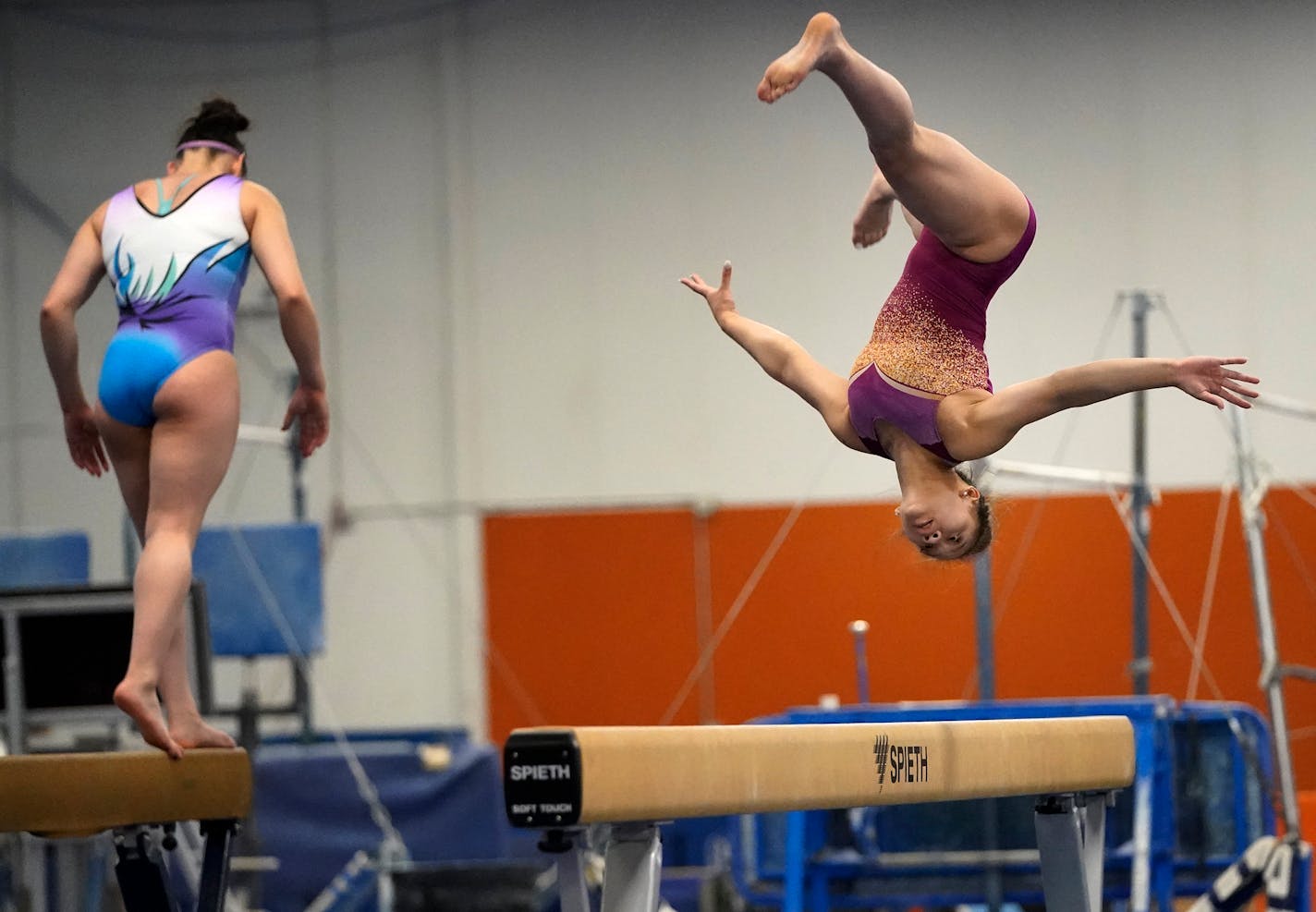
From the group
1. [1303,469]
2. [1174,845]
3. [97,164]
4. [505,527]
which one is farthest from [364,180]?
[1174,845]

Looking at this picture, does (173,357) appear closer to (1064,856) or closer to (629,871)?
(629,871)

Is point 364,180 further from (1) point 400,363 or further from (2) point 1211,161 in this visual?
(2) point 1211,161

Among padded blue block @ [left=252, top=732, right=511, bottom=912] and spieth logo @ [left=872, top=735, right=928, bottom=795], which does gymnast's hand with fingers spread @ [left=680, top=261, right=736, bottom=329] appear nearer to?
spieth logo @ [left=872, top=735, right=928, bottom=795]

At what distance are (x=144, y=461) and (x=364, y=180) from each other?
708 cm

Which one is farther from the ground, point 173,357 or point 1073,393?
point 173,357

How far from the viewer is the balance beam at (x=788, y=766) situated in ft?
8.14

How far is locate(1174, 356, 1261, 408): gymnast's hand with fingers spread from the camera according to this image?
9.27 feet

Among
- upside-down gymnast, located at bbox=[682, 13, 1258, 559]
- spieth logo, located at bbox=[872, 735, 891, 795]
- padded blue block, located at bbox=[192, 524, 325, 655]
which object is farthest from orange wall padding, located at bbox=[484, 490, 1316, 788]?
spieth logo, located at bbox=[872, 735, 891, 795]

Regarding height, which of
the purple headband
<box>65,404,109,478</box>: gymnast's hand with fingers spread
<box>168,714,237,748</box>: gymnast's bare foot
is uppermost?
the purple headband

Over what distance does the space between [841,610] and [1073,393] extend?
21.3 ft

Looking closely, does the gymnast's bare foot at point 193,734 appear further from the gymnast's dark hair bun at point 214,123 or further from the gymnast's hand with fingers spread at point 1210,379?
the gymnast's hand with fingers spread at point 1210,379

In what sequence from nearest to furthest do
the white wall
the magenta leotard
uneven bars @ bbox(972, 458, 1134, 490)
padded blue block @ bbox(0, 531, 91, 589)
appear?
the magenta leotard, uneven bars @ bbox(972, 458, 1134, 490), padded blue block @ bbox(0, 531, 91, 589), the white wall

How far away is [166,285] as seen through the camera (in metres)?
3.42

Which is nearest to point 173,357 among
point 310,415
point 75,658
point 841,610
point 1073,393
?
point 310,415
